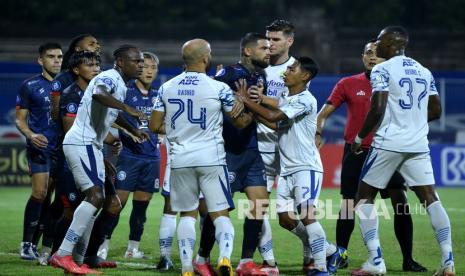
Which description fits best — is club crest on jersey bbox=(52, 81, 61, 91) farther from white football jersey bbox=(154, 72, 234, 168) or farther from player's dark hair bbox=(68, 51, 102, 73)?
white football jersey bbox=(154, 72, 234, 168)

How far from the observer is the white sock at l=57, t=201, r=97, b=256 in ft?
28.8

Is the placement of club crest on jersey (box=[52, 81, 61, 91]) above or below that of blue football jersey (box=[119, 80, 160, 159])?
above

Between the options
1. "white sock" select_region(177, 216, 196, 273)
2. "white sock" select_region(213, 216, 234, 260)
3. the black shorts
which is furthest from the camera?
the black shorts

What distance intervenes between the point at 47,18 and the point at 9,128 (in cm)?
1286

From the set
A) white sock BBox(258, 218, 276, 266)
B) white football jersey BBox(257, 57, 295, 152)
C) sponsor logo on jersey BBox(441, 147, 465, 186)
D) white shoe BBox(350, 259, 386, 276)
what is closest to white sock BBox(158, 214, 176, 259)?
white sock BBox(258, 218, 276, 266)

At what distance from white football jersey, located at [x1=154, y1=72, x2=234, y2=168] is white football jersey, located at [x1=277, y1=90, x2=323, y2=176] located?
0.80 metres

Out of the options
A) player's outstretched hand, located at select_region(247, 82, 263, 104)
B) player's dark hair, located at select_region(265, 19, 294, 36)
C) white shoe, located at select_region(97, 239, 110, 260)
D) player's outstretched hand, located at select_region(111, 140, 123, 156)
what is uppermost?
player's dark hair, located at select_region(265, 19, 294, 36)

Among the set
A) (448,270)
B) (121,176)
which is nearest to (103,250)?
(121,176)

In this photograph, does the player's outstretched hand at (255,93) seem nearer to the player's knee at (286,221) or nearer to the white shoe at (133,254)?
the player's knee at (286,221)

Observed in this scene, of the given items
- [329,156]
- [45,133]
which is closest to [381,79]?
[45,133]

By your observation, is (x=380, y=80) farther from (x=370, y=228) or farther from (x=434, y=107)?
(x=370, y=228)

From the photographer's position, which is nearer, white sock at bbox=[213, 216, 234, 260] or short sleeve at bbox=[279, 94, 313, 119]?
white sock at bbox=[213, 216, 234, 260]

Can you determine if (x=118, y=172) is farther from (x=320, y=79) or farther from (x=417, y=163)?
(x=320, y=79)

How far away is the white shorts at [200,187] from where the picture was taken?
8.33 metres
